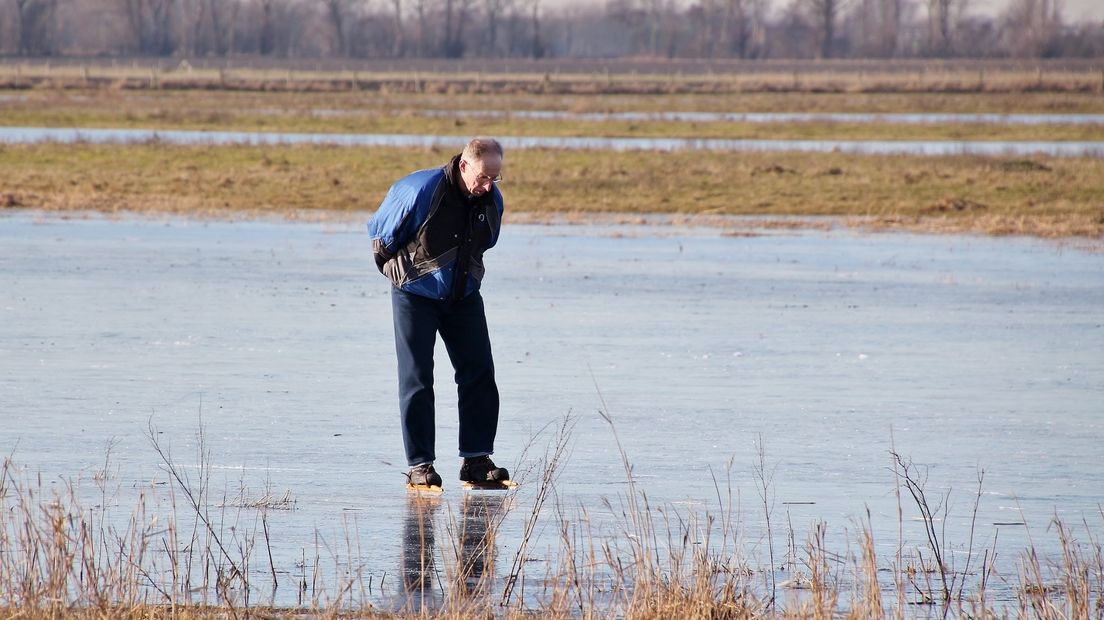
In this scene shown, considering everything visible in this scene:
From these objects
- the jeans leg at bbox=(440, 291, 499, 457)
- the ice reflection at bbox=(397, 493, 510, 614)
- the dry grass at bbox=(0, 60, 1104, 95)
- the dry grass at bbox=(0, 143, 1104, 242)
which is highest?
the dry grass at bbox=(0, 60, 1104, 95)

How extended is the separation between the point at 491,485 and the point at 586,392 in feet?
9.58

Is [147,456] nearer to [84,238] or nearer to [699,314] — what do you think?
[699,314]

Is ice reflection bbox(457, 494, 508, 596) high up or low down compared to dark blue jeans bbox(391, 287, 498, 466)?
down

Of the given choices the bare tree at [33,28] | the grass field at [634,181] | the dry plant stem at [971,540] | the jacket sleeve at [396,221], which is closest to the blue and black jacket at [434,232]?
the jacket sleeve at [396,221]

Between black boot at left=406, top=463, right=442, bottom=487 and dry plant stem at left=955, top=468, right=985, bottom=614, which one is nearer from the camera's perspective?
dry plant stem at left=955, top=468, right=985, bottom=614

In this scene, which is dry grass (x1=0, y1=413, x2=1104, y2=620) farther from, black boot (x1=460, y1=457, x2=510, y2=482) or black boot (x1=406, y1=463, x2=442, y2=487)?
black boot (x1=460, y1=457, x2=510, y2=482)

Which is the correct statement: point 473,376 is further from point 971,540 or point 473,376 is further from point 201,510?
point 971,540

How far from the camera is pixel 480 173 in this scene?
6.98 metres

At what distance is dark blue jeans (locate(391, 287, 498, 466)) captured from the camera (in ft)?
24.2

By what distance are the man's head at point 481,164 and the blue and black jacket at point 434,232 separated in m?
0.13

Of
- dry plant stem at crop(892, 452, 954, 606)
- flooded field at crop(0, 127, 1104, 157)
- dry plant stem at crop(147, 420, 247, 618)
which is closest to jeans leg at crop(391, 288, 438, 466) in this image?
dry plant stem at crop(147, 420, 247, 618)

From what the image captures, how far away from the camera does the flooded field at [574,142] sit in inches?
1486

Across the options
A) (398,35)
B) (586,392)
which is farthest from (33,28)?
(586,392)

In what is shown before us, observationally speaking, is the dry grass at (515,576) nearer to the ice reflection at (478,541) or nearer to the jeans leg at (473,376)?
the ice reflection at (478,541)
